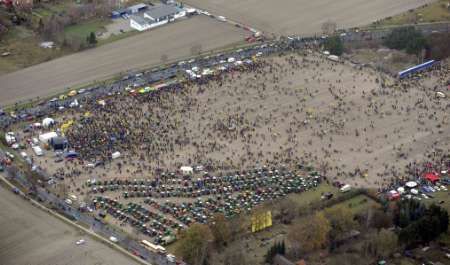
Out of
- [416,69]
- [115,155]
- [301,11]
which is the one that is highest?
[301,11]

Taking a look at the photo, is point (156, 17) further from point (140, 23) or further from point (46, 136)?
point (46, 136)

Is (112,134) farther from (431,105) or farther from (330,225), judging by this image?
(431,105)

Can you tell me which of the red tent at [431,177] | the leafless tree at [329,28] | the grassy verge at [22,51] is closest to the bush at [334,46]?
the leafless tree at [329,28]

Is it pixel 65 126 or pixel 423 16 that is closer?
pixel 65 126

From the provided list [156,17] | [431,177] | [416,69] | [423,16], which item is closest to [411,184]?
[431,177]

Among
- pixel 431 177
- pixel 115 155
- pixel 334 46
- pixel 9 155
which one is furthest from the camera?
pixel 334 46

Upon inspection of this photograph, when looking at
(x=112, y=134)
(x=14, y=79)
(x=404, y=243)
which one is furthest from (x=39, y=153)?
(x=404, y=243)
